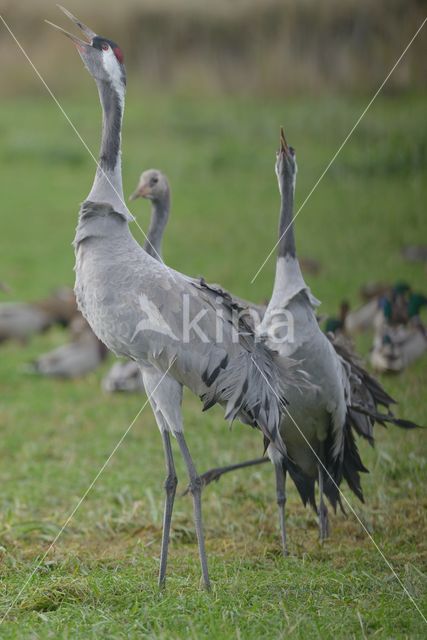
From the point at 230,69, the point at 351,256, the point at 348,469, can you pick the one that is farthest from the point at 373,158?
the point at 348,469

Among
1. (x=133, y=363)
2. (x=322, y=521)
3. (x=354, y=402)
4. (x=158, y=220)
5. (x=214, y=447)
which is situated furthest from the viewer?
(x=133, y=363)

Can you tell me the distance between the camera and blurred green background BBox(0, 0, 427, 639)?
13.4ft

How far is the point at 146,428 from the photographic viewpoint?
730 cm

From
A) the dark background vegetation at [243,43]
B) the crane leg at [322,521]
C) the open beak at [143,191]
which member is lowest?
the crane leg at [322,521]

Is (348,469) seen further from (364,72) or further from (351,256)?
(364,72)

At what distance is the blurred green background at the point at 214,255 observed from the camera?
13.4 feet

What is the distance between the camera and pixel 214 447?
21.7 feet

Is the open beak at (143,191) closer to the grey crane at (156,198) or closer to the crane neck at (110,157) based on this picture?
the grey crane at (156,198)

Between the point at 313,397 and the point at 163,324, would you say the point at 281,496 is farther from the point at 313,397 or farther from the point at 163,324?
the point at 163,324

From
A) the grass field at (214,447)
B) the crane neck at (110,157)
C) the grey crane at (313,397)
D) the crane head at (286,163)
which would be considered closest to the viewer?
the grass field at (214,447)

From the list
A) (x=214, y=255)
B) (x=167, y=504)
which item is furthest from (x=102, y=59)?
(x=214, y=255)

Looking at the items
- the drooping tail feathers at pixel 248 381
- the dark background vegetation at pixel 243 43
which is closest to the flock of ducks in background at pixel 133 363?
the drooping tail feathers at pixel 248 381

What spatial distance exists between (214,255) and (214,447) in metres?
5.51

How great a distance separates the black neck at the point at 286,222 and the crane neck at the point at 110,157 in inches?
32.8
